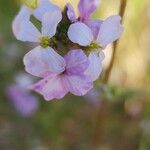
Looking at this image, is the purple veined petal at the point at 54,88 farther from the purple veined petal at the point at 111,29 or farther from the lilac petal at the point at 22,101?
the lilac petal at the point at 22,101

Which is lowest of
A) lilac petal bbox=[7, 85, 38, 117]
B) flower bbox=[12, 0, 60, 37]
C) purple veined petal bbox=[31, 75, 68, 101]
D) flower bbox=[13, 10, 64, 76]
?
lilac petal bbox=[7, 85, 38, 117]

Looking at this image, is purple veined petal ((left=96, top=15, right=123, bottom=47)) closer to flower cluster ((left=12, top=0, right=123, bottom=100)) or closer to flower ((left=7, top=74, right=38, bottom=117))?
flower cluster ((left=12, top=0, right=123, bottom=100))

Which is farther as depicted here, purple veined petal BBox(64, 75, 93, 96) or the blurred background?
the blurred background

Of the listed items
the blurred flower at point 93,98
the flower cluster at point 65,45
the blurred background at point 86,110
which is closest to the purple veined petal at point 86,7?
the flower cluster at point 65,45

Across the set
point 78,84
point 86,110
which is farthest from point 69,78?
point 86,110

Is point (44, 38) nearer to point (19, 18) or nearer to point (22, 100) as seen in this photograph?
point (19, 18)

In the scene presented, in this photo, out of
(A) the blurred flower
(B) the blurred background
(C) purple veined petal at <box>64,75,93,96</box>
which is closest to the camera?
(C) purple veined petal at <box>64,75,93,96</box>

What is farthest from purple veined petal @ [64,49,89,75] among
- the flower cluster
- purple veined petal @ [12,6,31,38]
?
purple veined petal @ [12,6,31,38]
